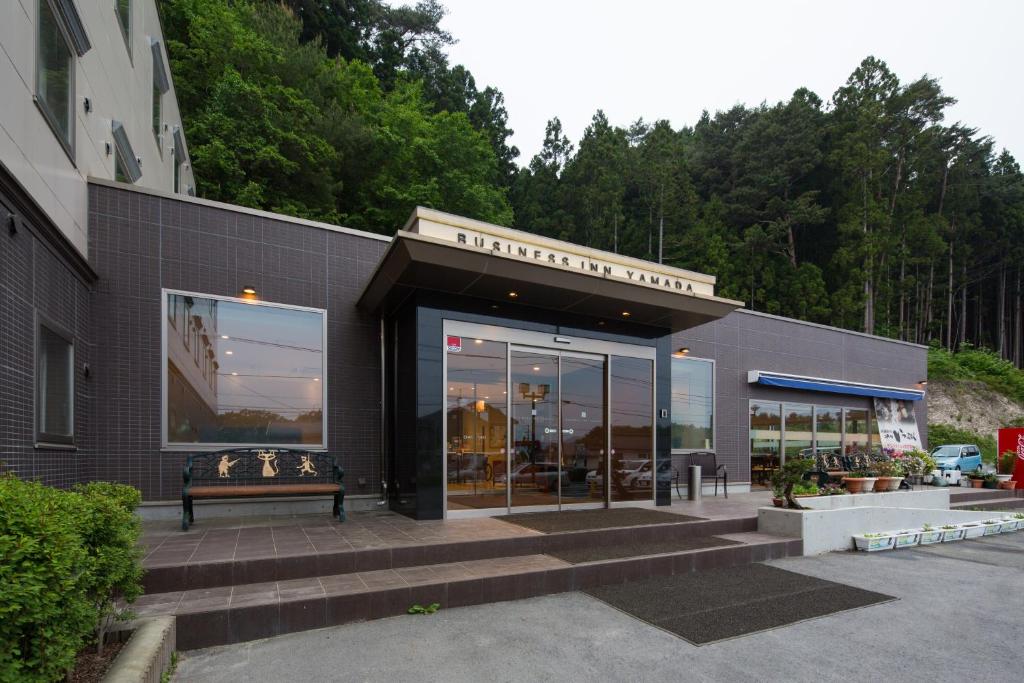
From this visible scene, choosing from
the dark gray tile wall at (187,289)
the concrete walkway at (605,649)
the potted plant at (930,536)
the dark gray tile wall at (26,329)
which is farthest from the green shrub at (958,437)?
the dark gray tile wall at (26,329)

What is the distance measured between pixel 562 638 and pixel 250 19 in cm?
2390

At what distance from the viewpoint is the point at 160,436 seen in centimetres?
723

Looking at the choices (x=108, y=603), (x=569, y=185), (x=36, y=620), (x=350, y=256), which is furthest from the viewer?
(x=569, y=185)

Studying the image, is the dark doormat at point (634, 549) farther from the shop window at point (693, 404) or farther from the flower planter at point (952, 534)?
the shop window at point (693, 404)

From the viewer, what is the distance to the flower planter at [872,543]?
26.8ft

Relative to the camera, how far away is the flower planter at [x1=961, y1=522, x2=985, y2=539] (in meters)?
9.61

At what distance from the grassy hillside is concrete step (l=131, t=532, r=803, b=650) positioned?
2592cm

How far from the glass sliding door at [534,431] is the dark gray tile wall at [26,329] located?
562cm

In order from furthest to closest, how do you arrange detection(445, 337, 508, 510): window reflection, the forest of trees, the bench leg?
the forest of trees, detection(445, 337, 508, 510): window reflection, the bench leg

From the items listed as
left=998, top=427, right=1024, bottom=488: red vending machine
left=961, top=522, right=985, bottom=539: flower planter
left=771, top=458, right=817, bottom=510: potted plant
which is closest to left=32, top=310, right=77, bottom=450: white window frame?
left=771, top=458, right=817, bottom=510: potted plant

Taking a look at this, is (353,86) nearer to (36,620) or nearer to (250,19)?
(250,19)

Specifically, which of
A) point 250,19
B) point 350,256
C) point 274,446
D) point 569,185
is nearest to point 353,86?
point 250,19

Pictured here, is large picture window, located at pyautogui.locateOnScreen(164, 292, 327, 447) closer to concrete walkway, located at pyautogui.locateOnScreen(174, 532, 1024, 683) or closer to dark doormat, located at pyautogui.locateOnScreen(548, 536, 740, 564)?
concrete walkway, located at pyautogui.locateOnScreen(174, 532, 1024, 683)

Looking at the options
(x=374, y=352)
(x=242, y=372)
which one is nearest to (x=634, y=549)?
(x=374, y=352)
